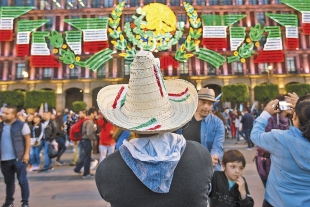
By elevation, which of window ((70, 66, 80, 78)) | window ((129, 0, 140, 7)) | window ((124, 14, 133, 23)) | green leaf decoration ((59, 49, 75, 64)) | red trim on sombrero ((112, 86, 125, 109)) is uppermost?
window ((129, 0, 140, 7))

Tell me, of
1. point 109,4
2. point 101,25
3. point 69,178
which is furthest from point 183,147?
point 109,4

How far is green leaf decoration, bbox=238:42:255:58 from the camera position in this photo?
1236 cm

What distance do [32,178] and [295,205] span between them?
21.0ft

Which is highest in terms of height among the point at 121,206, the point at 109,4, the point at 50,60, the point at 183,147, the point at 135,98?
the point at 109,4

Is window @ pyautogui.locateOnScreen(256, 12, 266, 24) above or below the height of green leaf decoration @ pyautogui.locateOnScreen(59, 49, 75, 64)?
above

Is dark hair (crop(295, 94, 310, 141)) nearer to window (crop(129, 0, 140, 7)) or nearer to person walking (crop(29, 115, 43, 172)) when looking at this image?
person walking (crop(29, 115, 43, 172))

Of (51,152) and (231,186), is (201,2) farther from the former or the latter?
(231,186)

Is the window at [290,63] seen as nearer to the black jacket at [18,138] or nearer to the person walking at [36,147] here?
the person walking at [36,147]

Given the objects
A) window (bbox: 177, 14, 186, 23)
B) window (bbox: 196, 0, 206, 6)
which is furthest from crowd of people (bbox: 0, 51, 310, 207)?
window (bbox: 196, 0, 206, 6)

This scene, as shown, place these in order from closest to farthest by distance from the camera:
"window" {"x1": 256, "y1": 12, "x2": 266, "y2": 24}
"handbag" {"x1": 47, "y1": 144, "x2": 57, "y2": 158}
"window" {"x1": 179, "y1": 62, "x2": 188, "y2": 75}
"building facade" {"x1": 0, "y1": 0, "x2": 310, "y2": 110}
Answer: "handbag" {"x1": 47, "y1": 144, "x2": 57, "y2": 158} → "building facade" {"x1": 0, "y1": 0, "x2": 310, "y2": 110} → "window" {"x1": 256, "y1": 12, "x2": 266, "y2": 24} → "window" {"x1": 179, "y1": 62, "x2": 188, "y2": 75}

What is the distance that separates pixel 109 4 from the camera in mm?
33531

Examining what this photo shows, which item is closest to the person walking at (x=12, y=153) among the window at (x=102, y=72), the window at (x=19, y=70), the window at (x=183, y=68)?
the window at (x=102, y=72)

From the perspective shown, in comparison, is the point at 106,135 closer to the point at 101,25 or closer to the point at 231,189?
the point at 231,189

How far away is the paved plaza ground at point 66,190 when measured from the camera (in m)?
4.61
